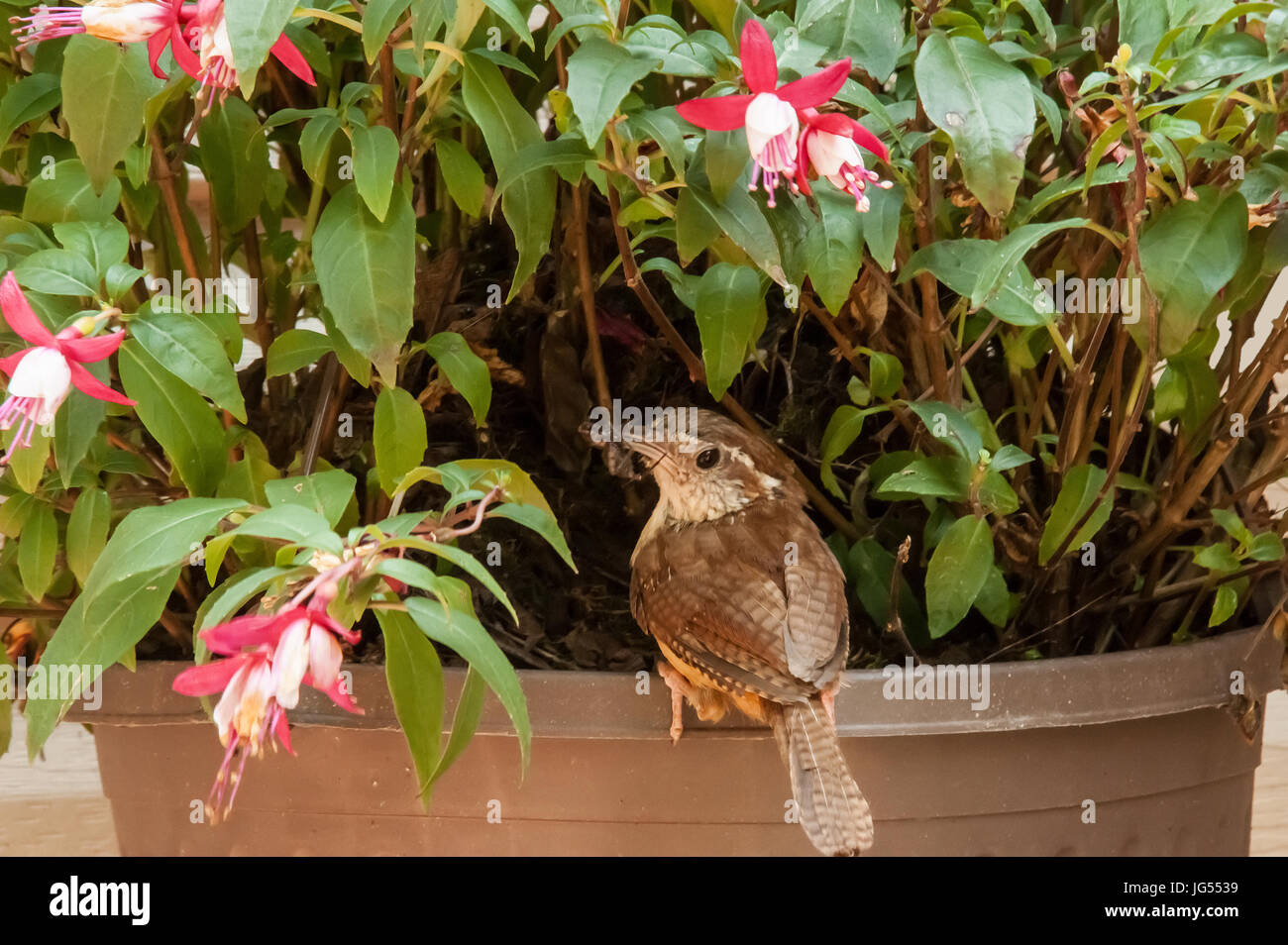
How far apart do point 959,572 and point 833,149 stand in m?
0.31

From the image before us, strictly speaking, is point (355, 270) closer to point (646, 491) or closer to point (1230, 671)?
point (646, 491)

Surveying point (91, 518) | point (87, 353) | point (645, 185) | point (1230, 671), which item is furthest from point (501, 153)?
point (1230, 671)

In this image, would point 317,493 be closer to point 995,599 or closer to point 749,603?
point 749,603

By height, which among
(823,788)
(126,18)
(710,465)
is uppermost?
(126,18)

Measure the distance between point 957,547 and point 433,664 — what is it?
337 mm

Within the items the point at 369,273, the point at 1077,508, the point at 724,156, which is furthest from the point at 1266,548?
the point at 369,273

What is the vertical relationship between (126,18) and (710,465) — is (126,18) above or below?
above

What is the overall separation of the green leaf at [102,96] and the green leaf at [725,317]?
30 cm

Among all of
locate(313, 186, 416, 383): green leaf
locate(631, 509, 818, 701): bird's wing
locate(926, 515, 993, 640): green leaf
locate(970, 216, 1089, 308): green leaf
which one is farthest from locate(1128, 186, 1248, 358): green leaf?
locate(313, 186, 416, 383): green leaf

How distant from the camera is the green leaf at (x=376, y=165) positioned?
67 centimetres

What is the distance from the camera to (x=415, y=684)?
2.07 ft

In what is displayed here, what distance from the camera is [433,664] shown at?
634 mm

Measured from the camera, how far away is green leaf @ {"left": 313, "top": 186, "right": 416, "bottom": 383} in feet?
2.19

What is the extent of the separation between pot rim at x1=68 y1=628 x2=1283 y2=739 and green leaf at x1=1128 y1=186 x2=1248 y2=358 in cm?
22
